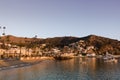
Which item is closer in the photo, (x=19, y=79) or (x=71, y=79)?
(x=19, y=79)

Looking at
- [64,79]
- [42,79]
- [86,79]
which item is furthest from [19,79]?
[86,79]

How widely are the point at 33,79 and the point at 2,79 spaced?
8161 millimetres

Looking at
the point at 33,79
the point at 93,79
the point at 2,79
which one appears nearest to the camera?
the point at 2,79

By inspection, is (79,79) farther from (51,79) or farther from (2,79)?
(2,79)

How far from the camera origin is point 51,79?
68188mm

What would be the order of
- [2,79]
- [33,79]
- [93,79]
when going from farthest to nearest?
[93,79] < [33,79] < [2,79]

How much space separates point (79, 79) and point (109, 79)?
28.6 ft

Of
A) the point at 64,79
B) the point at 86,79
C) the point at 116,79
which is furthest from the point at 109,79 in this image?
the point at 64,79

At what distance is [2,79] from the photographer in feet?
203

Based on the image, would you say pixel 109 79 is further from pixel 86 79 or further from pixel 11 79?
pixel 11 79

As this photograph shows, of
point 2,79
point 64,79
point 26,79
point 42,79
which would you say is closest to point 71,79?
point 64,79

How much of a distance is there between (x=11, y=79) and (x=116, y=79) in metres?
28.4

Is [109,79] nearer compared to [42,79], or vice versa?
[42,79]

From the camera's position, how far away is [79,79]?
2746 inches
